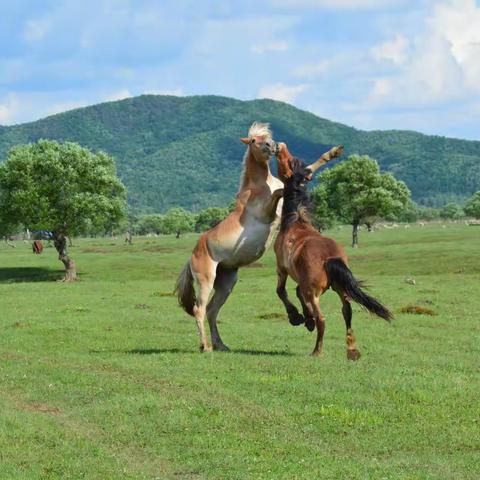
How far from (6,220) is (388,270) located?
27.7 meters

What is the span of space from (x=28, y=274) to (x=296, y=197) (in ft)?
162

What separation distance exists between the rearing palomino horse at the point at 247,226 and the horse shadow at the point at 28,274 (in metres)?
43.4

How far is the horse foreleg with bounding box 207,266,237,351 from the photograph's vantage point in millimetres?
18781

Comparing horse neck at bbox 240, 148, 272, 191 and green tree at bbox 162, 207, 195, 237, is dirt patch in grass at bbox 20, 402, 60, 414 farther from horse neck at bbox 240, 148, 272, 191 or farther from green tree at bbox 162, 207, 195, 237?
green tree at bbox 162, 207, 195, 237

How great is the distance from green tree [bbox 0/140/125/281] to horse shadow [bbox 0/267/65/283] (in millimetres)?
2783

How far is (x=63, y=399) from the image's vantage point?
14219 millimetres

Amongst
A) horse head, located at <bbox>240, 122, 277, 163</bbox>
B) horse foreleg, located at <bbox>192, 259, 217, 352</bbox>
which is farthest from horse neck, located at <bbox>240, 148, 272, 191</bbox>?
horse foreleg, located at <bbox>192, 259, 217, 352</bbox>

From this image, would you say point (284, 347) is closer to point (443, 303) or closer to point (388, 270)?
point (443, 303)

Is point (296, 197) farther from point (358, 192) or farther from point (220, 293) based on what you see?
point (358, 192)

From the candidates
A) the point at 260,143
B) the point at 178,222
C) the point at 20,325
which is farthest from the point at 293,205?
the point at 178,222

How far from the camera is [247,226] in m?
17.6

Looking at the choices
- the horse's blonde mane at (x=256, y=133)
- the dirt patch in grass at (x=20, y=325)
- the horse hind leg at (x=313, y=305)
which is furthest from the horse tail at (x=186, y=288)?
the dirt patch in grass at (x=20, y=325)

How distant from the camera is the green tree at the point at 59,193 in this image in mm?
58781

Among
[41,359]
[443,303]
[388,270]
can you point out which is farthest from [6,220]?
[41,359]
